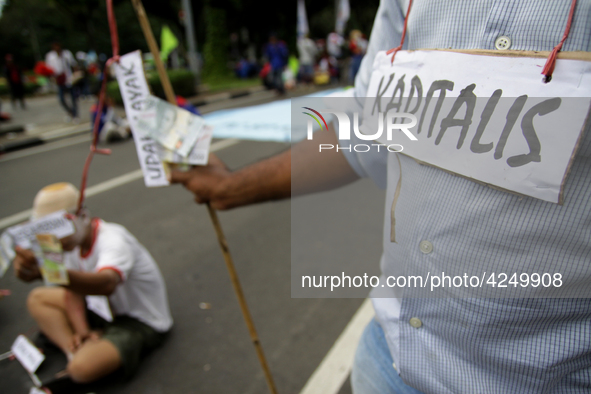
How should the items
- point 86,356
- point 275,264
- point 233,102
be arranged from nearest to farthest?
point 86,356, point 275,264, point 233,102

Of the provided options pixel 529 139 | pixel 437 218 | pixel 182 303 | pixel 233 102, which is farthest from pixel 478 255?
pixel 233 102

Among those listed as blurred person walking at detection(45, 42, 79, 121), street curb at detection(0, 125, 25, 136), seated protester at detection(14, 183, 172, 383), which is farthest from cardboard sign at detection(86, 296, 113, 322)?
blurred person walking at detection(45, 42, 79, 121)

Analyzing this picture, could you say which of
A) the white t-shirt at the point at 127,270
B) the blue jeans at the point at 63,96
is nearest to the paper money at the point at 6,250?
the white t-shirt at the point at 127,270

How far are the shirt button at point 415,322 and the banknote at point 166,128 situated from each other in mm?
787

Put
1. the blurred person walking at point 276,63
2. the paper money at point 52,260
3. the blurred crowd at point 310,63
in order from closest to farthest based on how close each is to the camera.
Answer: the paper money at point 52,260 → the blurred person walking at point 276,63 → the blurred crowd at point 310,63

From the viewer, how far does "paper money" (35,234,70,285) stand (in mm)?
1824

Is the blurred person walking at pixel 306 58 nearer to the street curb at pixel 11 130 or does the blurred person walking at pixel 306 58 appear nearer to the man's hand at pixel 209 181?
the street curb at pixel 11 130

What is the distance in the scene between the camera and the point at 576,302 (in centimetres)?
74

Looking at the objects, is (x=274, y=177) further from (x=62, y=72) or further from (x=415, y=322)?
(x=62, y=72)

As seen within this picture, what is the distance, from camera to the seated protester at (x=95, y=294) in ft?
6.82

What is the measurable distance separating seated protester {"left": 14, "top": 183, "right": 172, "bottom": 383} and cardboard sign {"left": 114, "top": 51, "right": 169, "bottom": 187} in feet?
3.19

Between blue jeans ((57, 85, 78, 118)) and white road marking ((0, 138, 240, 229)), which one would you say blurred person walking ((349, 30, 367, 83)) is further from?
white road marking ((0, 138, 240, 229))

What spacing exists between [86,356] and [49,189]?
2.88 ft

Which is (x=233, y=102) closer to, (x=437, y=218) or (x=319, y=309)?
(x=319, y=309)
